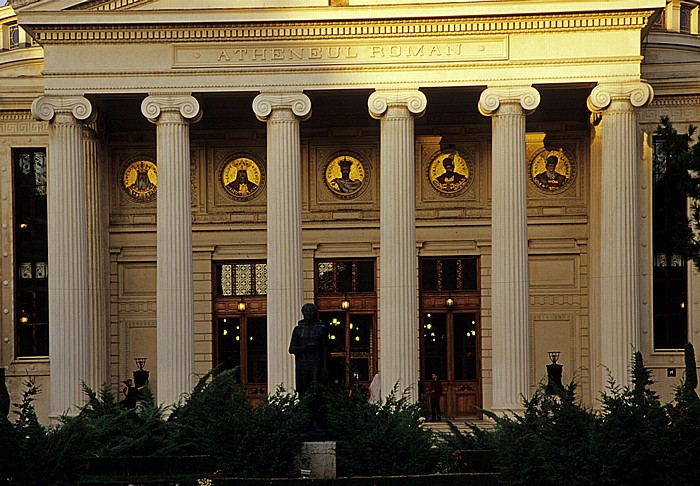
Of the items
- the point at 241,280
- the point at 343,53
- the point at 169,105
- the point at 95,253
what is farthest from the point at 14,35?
the point at 343,53

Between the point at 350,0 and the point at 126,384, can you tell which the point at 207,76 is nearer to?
the point at 350,0

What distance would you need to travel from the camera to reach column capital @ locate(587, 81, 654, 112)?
35406 millimetres

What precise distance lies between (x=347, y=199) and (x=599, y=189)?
8.32 m

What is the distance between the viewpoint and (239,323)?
137 ft

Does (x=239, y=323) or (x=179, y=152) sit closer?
(x=179, y=152)

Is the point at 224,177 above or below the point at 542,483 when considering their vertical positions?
above

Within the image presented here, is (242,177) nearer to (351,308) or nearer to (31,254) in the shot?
(351,308)

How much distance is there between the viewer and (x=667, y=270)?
3956 centimetres

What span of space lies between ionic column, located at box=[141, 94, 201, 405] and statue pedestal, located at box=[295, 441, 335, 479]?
36.7ft

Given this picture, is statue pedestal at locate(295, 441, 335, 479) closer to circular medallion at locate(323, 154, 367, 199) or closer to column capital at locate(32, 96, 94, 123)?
column capital at locate(32, 96, 94, 123)

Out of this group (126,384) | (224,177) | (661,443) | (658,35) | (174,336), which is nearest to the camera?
(661,443)

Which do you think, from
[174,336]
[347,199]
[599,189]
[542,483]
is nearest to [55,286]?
[174,336]

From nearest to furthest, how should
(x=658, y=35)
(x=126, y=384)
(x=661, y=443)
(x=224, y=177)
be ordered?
(x=661, y=443)
(x=126, y=384)
(x=224, y=177)
(x=658, y=35)

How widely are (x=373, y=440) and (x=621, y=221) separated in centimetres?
1338
